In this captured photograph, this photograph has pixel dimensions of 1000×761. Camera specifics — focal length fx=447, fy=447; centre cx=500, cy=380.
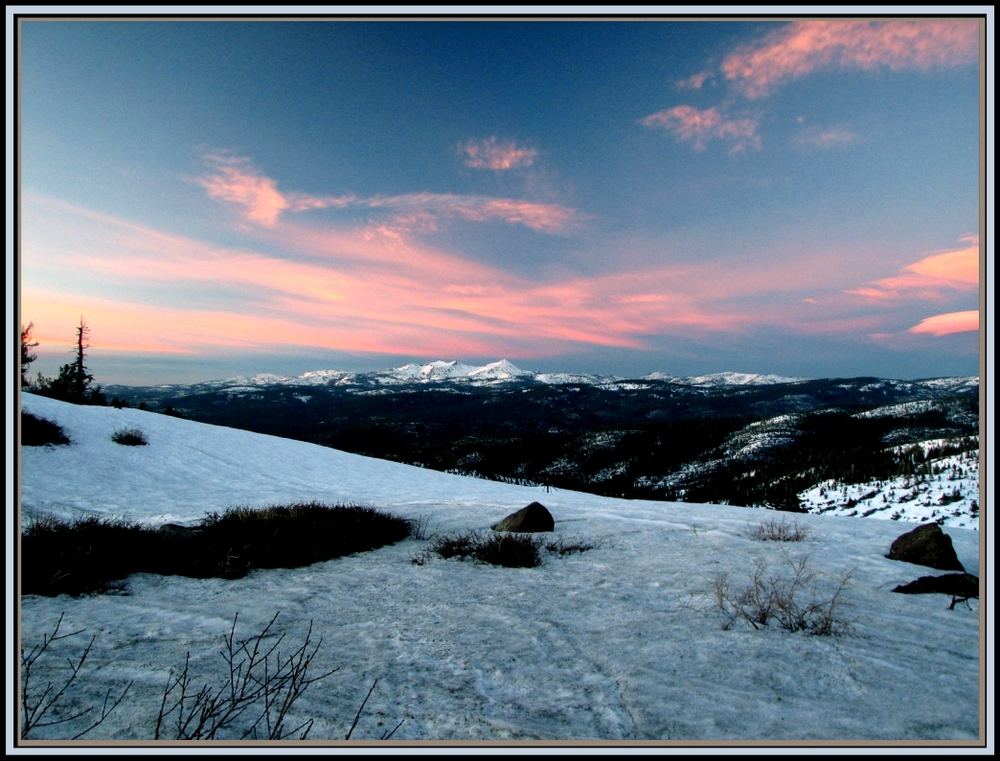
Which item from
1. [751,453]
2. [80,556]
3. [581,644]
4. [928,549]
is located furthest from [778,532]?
[751,453]

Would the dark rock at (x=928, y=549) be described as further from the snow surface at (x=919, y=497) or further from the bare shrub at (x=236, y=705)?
the bare shrub at (x=236, y=705)

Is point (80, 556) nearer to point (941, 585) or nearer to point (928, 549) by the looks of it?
point (941, 585)

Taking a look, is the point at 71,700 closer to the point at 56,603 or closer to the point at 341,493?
the point at 56,603

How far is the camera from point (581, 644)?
3170 mm

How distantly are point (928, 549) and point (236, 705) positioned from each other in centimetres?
694

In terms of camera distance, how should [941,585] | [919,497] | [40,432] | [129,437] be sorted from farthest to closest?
1. [129,437]
2. [919,497]
3. [40,432]
4. [941,585]

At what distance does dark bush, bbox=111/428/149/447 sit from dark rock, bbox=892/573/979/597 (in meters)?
17.7

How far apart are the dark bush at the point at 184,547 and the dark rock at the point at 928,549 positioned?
6551 millimetres

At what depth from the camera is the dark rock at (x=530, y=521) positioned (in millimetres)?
7070

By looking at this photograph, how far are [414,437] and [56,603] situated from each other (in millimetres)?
115527

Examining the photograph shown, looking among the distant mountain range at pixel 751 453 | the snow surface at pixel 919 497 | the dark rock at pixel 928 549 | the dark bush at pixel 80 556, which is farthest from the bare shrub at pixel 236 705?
the snow surface at pixel 919 497

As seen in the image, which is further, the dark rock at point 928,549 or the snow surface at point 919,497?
the snow surface at point 919,497

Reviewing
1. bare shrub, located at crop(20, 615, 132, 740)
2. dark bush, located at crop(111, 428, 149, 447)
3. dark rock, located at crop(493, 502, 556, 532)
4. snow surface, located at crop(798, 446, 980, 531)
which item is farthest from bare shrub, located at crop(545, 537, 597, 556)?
dark bush, located at crop(111, 428, 149, 447)

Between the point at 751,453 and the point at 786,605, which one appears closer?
the point at 786,605
